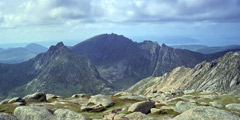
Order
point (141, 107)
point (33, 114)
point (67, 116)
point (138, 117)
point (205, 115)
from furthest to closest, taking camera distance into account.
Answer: point (141, 107) < point (138, 117) < point (67, 116) < point (33, 114) < point (205, 115)

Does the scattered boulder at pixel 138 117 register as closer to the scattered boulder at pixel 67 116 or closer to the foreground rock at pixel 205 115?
the foreground rock at pixel 205 115

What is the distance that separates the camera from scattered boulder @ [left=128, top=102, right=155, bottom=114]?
46.7 metres

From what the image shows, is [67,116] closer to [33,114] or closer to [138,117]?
[33,114]

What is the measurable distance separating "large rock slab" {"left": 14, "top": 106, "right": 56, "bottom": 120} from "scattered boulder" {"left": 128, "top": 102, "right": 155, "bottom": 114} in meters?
19.7

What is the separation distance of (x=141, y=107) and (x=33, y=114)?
25495 mm

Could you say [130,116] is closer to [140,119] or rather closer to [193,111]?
[140,119]

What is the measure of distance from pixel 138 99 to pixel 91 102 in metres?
18.9

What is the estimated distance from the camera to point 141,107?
48.3m

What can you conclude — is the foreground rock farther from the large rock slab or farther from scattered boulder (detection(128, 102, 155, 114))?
the large rock slab

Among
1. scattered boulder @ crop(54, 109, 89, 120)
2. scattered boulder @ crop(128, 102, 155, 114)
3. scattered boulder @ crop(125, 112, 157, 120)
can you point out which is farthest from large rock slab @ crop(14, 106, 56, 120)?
scattered boulder @ crop(128, 102, 155, 114)

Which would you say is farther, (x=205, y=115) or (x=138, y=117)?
(x=138, y=117)

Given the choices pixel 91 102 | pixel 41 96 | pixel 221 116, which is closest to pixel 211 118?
pixel 221 116

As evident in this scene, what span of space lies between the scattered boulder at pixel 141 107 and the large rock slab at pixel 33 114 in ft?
64.7

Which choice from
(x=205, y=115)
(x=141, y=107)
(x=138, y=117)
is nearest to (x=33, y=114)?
(x=138, y=117)
